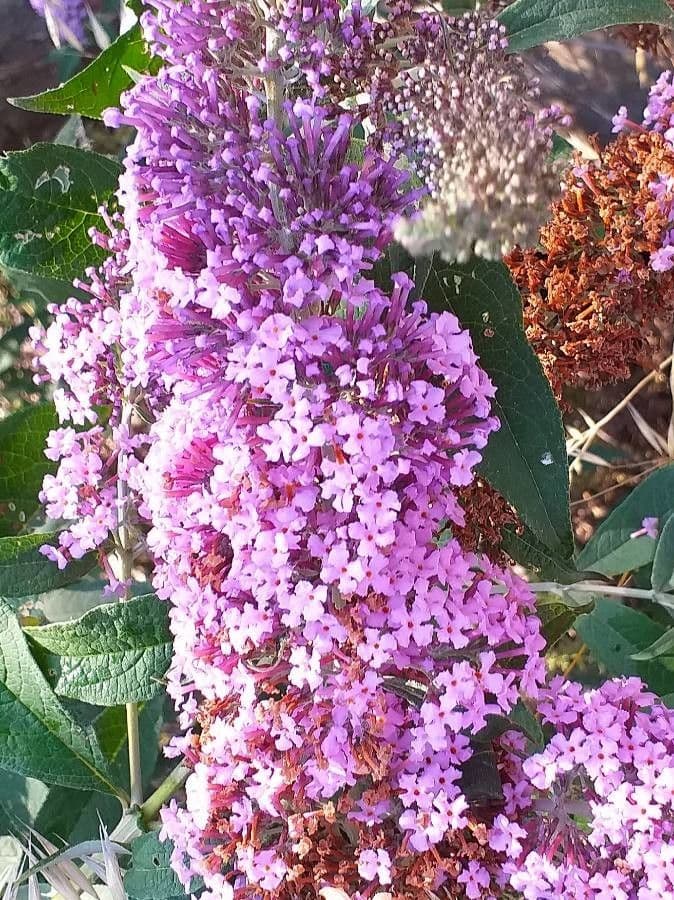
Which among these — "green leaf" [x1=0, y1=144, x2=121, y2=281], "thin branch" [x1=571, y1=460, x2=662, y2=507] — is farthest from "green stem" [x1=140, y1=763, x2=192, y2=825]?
"thin branch" [x1=571, y1=460, x2=662, y2=507]

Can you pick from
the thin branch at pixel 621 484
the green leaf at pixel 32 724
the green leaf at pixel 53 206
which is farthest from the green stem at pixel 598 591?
the green leaf at pixel 53 206

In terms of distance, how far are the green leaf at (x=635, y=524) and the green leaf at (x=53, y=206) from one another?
0.83m

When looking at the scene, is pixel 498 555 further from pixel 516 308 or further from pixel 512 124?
pixel 512 124

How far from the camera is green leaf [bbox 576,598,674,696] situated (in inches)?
48.5

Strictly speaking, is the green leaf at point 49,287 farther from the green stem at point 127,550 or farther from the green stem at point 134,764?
the green stem at point 134,764

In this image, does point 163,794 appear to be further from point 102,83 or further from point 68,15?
point 68,15

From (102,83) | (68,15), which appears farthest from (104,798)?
(68,15)

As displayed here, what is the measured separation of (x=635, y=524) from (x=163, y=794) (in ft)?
2.52

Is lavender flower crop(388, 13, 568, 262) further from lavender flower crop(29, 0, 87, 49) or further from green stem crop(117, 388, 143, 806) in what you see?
lavender flower crop(29, 0, 87, 49)

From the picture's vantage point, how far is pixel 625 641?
127 centimetres

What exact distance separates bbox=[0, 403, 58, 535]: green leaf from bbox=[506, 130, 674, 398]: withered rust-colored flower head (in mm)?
736

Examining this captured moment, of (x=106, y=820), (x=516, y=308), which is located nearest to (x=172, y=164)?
(x=516, y=308)

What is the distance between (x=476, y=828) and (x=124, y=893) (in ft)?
1.48

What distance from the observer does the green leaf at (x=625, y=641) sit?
4.04ft
